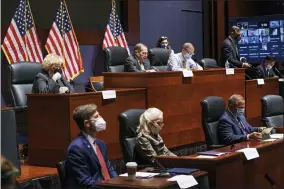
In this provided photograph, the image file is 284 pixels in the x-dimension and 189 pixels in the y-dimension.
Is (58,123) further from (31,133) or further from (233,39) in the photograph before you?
(233,39)

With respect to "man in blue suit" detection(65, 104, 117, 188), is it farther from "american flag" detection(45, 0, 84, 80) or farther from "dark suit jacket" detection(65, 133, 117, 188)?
"american flag" detection(45, 0, 84, 80)

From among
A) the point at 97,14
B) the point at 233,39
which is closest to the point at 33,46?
the point at 97,14

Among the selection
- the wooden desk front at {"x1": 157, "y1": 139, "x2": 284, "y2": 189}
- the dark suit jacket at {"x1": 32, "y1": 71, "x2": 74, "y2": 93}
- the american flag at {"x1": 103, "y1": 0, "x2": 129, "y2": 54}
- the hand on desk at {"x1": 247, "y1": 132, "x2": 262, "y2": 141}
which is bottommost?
the wooden desk front at {"x1": 157, "y1": 139, "x2": 284, "y2": 189}

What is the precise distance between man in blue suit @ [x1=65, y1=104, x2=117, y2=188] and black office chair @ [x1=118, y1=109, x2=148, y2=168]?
20.0 inches

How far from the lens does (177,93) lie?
21.3 ft

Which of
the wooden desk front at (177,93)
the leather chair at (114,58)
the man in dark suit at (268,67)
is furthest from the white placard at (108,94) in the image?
the man in dark suit at (268,67)

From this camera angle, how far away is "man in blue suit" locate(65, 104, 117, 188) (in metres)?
3.84

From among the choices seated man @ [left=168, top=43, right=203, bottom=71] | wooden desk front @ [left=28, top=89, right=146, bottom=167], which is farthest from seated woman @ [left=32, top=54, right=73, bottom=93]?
seated man @ [left=168, top=43, right=203, bottom=71]

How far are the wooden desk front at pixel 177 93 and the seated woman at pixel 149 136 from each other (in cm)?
151

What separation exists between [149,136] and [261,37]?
6182 mm

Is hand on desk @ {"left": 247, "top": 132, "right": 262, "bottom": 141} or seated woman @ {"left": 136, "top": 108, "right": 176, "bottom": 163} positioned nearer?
seated woman @ {"left": 136, "top": 108, "right": 176, "bottom": 163}

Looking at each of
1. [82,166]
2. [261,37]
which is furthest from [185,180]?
[261,37]

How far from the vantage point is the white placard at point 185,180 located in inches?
137

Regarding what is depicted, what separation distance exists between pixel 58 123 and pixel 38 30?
2.72m
